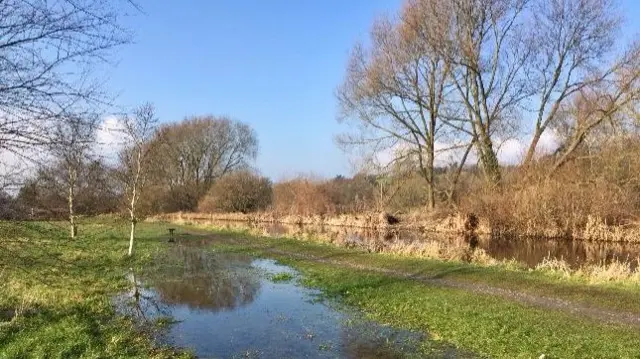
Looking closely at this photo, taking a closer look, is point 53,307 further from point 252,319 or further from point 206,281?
point 206,281

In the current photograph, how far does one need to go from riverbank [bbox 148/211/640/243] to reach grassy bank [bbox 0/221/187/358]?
22.8 meters

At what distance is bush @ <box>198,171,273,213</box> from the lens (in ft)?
192

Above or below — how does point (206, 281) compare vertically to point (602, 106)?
below

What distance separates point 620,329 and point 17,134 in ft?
33.7

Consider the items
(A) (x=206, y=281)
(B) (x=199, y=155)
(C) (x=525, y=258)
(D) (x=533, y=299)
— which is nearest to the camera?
(D) (x=533, y=299)

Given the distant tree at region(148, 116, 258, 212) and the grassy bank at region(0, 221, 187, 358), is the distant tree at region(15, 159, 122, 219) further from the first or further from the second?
the distant tree at region(148, 116, 258, 212)

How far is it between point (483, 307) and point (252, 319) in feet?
16.4

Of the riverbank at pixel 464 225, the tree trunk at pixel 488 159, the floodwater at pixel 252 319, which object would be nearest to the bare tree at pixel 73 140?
the floodwater at pixel 252 319

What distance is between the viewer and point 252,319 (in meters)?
11.7

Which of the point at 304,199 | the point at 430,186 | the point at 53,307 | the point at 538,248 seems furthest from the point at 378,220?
the point at 53,307

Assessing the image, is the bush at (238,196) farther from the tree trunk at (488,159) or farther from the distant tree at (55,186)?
the distant tree at (55,186)

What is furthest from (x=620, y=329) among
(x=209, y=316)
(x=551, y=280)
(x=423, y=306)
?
(x=209, y=316)

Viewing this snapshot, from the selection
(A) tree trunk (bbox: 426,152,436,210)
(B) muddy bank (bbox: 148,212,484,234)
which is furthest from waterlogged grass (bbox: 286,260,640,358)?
(A) tree trunk (bbox: 426,152,436,210)

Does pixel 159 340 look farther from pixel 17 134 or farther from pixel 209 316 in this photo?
pixel 17 134
